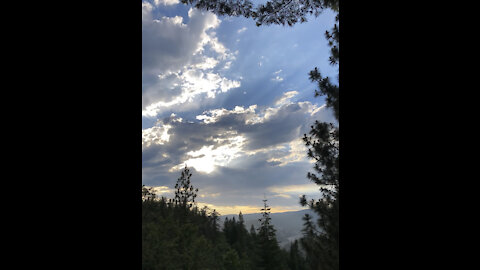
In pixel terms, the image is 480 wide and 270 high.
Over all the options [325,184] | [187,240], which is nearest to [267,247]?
[187,240]

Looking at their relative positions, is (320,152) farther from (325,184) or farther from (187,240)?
(187,240)

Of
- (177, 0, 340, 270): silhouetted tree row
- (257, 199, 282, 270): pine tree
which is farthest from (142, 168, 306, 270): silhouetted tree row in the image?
(177, 0, 340, 270): silhouetted tree row

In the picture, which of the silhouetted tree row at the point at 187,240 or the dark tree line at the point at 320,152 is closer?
the dark tree line at the point at 320,152

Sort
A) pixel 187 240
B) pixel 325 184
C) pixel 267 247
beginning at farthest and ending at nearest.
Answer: pixel 267 247 → pixel 187 240 → pixel 325 184

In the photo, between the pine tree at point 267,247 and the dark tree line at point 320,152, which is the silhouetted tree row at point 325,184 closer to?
the dark tree line at point 320,152

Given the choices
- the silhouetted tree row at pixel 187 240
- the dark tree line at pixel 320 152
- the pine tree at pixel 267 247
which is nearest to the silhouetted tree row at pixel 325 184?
the dark tree line at pixel 320 152

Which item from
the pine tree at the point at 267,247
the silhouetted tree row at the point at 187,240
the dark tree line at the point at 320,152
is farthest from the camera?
the pine tree at the point at 267,247
